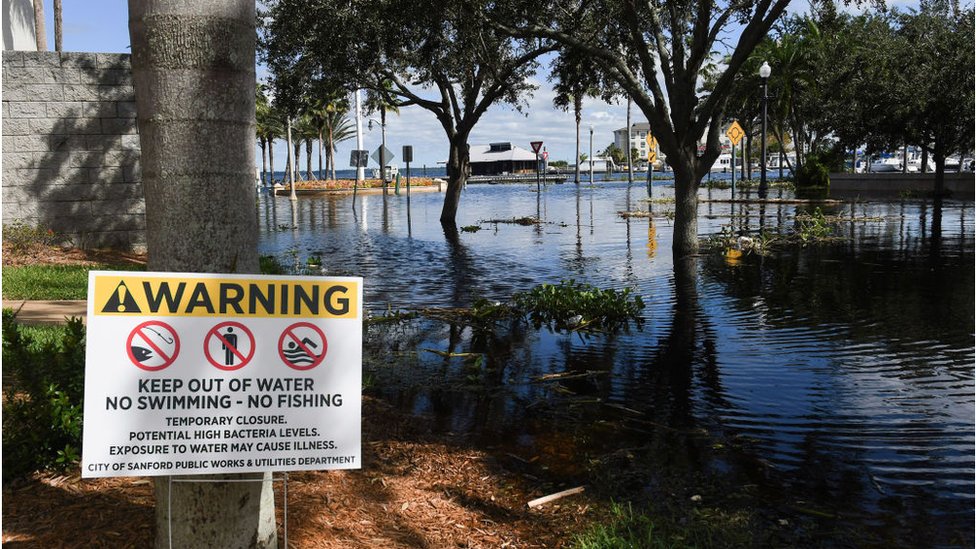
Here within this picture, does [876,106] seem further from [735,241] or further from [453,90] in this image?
[735,241]

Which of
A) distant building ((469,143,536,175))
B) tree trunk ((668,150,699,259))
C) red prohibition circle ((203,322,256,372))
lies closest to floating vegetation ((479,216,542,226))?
tree trunk ((668,150,699,259))

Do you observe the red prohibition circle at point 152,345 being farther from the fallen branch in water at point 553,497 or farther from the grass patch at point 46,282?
the grass patch at point 46,282

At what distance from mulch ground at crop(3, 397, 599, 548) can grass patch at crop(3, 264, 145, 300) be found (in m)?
5.36

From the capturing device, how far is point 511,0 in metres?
16.3

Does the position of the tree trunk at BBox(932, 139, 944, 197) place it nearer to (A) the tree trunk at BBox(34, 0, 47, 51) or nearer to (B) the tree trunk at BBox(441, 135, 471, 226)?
(B) the tree trunk at BBox(441, 135, 471, 226)

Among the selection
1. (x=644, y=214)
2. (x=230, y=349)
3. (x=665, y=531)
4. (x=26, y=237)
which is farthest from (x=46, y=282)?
(x=644, y=214)

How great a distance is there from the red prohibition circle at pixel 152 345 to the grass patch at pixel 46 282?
6562 mm

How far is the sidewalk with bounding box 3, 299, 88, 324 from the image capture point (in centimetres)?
Answer: 787

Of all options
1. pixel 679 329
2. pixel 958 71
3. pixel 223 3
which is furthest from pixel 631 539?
pixel 958 71

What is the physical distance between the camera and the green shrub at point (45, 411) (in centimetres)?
395

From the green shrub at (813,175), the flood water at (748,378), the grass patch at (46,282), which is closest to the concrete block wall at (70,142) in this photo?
the grass patch at (46,282)

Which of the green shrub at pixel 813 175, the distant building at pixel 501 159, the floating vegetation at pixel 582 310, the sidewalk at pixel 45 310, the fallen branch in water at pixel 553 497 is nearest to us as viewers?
the fallen branch in water at pixel 553 497

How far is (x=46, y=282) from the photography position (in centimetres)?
1009

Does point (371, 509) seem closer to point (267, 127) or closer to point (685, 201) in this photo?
point (685, 201)
